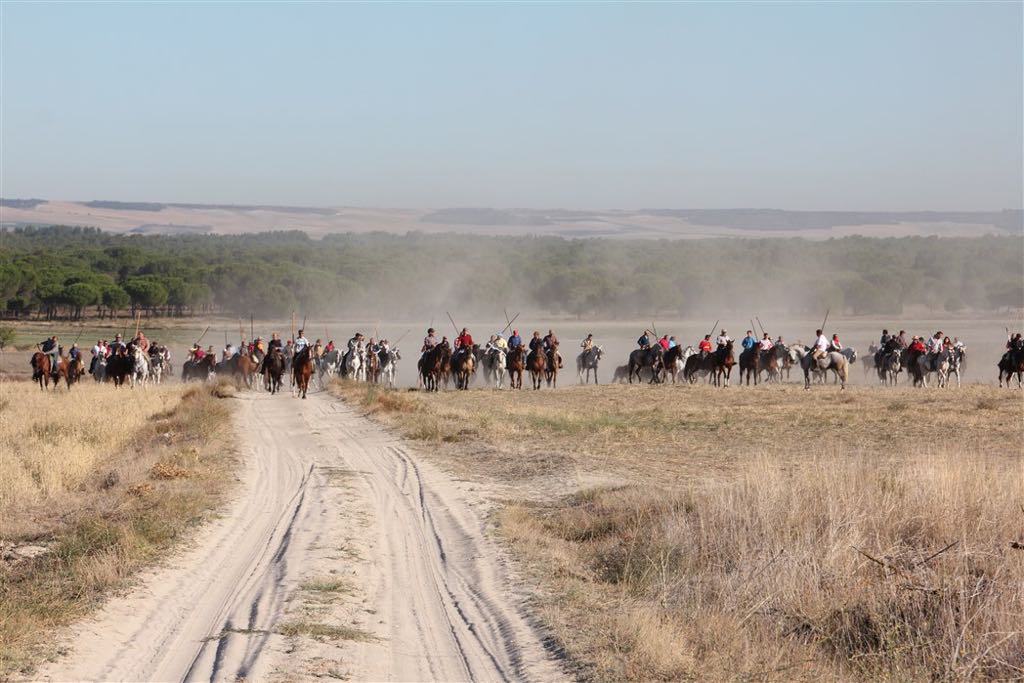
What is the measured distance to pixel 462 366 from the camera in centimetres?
4147

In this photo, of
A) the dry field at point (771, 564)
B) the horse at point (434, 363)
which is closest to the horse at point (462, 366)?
the horse at point (434, 363)

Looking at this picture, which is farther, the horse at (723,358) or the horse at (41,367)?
the horse at (723,358)

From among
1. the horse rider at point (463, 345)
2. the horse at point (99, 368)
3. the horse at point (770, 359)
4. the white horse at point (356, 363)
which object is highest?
the horse rider at point (463, 345)

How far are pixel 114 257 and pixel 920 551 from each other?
413ft

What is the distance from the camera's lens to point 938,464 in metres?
13.5

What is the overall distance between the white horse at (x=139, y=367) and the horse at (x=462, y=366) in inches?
401

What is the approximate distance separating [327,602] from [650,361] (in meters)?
36.7

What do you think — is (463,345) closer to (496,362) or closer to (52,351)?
(496,362)

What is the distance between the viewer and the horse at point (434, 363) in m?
41.2

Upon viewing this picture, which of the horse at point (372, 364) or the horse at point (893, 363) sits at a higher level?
the horse at point (893, 363)

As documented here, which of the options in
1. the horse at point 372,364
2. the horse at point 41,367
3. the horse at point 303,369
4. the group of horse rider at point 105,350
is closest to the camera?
the horse at point 303,369

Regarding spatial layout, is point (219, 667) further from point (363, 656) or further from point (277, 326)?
point (277, 326)

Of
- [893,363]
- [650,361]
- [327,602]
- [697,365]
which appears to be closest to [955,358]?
[893,363]

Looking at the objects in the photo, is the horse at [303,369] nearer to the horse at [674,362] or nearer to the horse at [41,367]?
the horse at [41,367]
